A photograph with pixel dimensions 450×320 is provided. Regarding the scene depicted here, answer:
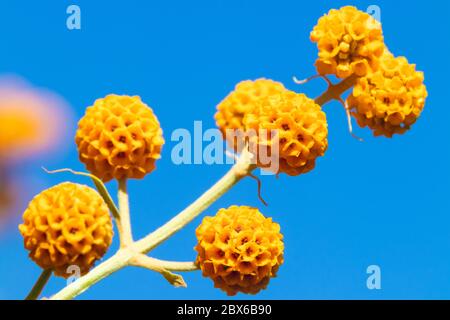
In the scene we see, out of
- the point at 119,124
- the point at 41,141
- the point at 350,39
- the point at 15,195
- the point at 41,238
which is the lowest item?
the point at 41,238

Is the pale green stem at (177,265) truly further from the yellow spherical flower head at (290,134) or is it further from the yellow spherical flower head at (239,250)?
the yellow spherical flower head at (290,134)

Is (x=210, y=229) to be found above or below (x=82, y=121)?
below

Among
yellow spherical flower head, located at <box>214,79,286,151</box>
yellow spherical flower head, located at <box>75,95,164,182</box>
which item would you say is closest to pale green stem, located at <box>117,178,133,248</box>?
yellow spherical flower head, located at <box>75,95,164,182</box>

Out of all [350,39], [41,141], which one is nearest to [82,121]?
[350,39]

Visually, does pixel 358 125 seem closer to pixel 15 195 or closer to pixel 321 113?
pixel 321 113

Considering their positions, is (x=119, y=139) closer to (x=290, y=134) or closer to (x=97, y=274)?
(x=97, y=274)

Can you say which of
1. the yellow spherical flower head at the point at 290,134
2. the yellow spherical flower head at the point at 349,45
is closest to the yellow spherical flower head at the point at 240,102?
the yellow spherical flower head at the point at 349,45

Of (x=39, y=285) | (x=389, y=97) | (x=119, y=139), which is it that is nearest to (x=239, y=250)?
(x=119, y=139)

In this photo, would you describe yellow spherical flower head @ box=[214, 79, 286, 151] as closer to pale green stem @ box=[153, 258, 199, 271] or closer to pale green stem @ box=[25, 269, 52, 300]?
pale green stem @ box=[153, 258, 199, 271]
